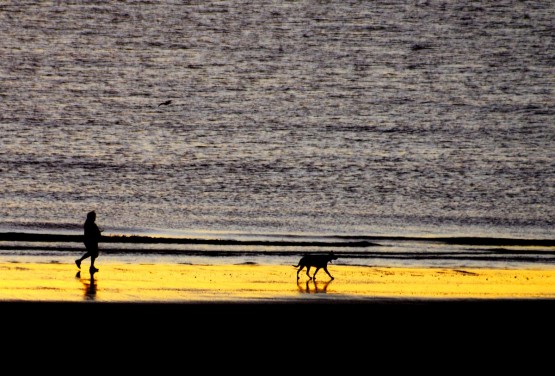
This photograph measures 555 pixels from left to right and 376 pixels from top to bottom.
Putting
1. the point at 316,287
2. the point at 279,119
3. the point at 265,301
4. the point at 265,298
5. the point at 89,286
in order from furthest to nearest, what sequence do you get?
1. the point at 279,119
2. the point at 316,287
3. the point at 89,286
4. the point at 265,298
5. the point at 265,301

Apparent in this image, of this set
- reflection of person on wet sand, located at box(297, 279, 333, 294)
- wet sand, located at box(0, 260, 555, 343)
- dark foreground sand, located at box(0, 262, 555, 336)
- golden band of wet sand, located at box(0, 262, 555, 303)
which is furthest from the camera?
reflection of person on wet sand, located at box(297, 279, 333, 294)

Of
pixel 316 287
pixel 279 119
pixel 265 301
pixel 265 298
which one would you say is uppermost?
pixel 279 119

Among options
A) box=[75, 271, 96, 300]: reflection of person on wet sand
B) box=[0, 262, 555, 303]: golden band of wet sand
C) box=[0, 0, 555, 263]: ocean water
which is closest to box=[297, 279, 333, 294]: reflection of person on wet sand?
box=[0, 262, 555, 303]: golden band of wet sand

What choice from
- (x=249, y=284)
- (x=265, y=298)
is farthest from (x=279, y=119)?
(x=265, y=298)

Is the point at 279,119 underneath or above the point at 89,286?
above

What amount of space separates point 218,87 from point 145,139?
20378mm

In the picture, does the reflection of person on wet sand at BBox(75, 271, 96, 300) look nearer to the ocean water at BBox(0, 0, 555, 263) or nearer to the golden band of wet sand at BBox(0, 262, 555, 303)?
the golden band of wet sand at BBox(0, 262, 555, 303)

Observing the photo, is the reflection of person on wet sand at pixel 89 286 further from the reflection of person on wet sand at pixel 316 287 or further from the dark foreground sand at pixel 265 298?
the reflection of person on wet sand at pixel 316 287

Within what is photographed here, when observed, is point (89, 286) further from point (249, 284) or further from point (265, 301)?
point (265, 301)

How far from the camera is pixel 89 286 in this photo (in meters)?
17.7

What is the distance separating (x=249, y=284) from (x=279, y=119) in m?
70.8

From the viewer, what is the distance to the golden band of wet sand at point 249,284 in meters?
16.5

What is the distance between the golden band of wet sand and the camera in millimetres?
16484

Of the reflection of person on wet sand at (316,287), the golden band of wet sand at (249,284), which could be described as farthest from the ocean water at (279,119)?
the reflection of person on wet sand at (316,287)
